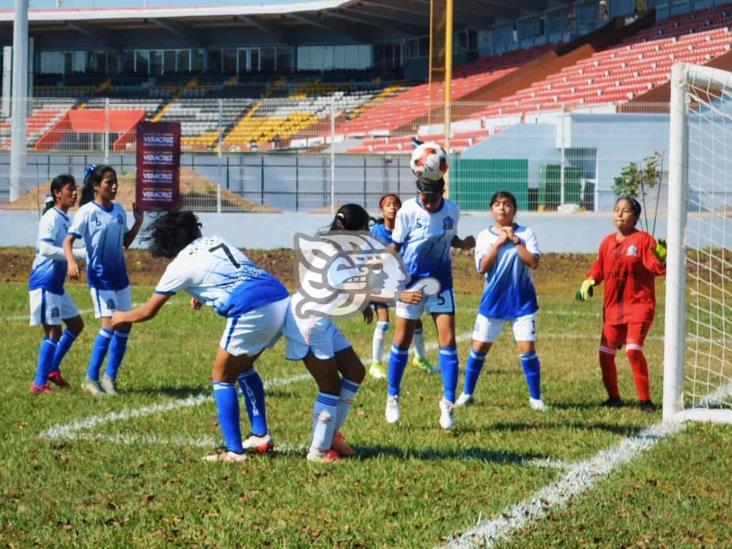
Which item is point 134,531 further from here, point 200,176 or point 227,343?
point 200,176

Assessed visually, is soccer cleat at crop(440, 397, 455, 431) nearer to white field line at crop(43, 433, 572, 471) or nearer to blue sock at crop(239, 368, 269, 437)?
white field line at crop(43, 433, 572, 471)

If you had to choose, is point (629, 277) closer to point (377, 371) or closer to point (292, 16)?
point (377, 371)

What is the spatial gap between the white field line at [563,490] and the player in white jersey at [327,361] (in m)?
1.36

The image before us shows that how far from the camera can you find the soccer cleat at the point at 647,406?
9.73 metres

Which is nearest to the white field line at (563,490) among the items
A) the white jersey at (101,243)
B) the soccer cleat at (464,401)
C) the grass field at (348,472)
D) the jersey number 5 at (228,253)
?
the grass field at (348,472)

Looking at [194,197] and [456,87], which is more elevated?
[456,87]

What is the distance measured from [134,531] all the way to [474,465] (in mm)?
2340

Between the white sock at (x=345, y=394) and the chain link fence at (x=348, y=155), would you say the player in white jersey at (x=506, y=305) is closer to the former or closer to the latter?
the white sock at (x=345, y=394)

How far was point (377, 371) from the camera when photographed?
38.8ft

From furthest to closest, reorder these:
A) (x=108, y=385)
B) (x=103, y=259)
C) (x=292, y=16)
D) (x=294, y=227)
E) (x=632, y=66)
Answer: (x=292, y=16) < (x=632, y=66) < (x=294, y=227) < (x=103, y=259) < (x=108, y=385)

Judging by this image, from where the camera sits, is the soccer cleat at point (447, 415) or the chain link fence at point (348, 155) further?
the chain link fence at point (348, 155)

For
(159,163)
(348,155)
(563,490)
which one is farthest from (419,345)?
(348,155)

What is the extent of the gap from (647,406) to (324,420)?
3.60 m

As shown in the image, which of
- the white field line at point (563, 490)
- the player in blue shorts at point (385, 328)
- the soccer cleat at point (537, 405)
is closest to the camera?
the white field line at point (563, 490)
